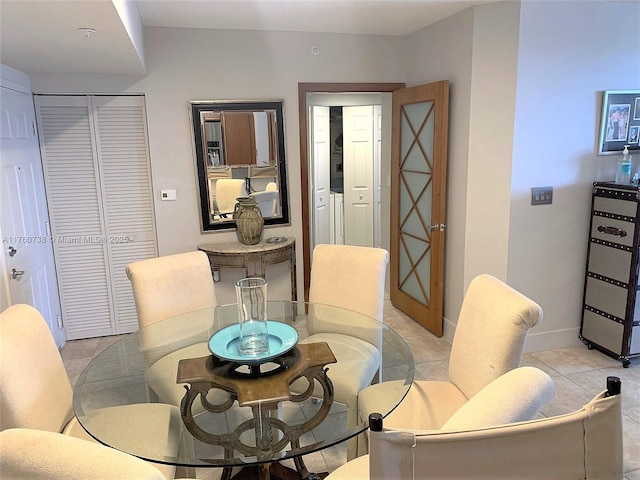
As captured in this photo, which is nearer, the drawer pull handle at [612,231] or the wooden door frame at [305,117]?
the drawer pull handle at [612,231]

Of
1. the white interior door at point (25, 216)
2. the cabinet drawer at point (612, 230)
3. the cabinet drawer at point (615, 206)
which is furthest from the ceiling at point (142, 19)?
the cabinet drawer at point (612, 230)

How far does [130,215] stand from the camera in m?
3.75

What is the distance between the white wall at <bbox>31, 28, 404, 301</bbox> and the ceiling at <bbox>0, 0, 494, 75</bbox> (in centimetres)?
11

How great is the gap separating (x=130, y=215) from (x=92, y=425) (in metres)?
2.42

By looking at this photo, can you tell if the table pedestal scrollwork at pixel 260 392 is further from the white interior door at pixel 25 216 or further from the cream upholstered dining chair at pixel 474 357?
the white interior door at pixel 25 216

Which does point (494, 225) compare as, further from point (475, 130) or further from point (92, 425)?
point (92, 425)

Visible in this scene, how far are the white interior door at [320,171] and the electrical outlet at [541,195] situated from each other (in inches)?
102

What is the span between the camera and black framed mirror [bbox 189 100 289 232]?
3709mm

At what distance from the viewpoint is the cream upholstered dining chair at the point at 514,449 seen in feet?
2.90

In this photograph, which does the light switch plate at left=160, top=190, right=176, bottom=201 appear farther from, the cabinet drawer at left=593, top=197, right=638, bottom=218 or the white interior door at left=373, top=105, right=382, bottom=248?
the cabinet drawer at left=593, top=197, right=638, bottom=218

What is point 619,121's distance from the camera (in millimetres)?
3232

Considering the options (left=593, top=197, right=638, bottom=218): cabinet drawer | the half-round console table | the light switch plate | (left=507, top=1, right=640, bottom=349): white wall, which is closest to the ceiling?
(left=507, top=1, right=640, bottom=349): white wall

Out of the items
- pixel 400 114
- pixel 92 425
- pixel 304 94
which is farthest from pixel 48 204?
pixel 400 114

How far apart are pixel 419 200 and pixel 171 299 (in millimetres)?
2169
